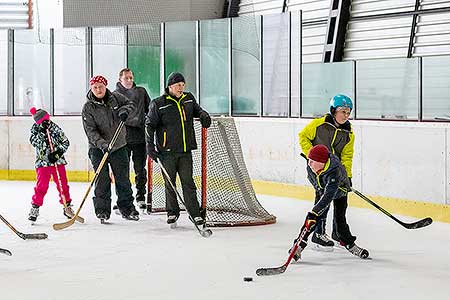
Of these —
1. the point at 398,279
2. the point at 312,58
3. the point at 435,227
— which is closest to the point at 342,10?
the point at 312,58

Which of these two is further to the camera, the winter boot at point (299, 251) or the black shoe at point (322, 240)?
the black shoe at point (322, 240)

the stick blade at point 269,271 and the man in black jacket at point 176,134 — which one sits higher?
the man in black jacket at point 176,134

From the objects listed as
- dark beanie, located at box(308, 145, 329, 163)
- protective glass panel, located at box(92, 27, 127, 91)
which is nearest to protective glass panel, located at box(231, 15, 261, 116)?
protective glass panel, located at box(92, 27, 127, 91)

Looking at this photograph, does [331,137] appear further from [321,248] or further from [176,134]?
[176,134]

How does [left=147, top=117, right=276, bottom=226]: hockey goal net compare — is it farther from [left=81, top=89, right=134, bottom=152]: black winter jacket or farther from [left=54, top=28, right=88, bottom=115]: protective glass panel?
[left=54, top=28, right=88, bottom=115]: protective glass panel

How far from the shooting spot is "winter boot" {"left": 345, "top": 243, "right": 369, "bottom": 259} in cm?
673

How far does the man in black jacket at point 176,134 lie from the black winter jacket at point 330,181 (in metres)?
1.75

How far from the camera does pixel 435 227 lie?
8.34m

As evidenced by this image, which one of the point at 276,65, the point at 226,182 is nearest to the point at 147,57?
the point at 276,65

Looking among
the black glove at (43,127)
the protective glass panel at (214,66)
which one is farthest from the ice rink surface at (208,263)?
the protective glass panel at (214,66)

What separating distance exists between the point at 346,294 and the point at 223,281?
32.1 inches

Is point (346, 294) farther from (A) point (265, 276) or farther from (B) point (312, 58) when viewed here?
(B) point (312, 58)

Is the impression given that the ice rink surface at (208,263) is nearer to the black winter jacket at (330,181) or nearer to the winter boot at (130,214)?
the winter boot at (130,214)

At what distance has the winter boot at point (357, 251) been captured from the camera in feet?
22.1
